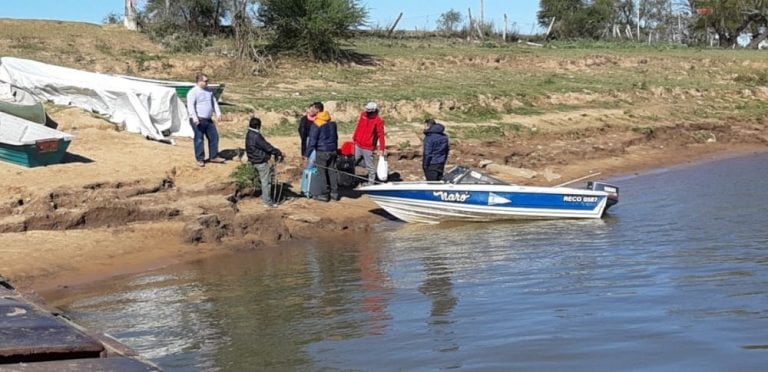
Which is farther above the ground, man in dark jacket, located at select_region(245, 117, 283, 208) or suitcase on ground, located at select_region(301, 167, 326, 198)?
man in dark jacket, located at select_region(245, 117, 283, 208)

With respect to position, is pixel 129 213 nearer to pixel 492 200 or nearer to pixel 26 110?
pixel 26 110

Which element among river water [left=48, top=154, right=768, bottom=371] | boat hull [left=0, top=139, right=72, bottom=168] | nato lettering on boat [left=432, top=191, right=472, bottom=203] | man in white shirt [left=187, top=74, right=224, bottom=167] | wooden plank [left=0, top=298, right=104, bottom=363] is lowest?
river water [left=48, top=154, right=768, bottom=371]

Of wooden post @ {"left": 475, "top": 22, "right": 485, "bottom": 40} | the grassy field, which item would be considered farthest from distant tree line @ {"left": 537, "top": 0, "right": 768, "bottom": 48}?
the grassy field

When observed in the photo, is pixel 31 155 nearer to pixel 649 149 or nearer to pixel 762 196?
pixel 762 196

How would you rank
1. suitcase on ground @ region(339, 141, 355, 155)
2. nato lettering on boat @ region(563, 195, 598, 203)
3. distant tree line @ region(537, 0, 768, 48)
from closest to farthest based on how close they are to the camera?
nato lettering on boat @ region(563, 195, 598, 203) → suitcase on ground @ region(339, 141, 355, 155) → distant tree line @ region(537, 0, 768, 48)

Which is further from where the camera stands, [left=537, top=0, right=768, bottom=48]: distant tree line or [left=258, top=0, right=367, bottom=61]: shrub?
[left=537, top=0, right=768, bottom=48]: distant tree line

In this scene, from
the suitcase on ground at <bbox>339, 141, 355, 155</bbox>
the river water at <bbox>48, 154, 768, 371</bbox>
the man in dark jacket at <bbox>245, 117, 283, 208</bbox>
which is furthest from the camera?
the suitcase on ground at <bbox>339, 141, 355, 155</bbox>

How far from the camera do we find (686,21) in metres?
79.3

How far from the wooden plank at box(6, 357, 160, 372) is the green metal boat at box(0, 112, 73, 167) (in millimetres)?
10197

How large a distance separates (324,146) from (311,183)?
0.64 meters

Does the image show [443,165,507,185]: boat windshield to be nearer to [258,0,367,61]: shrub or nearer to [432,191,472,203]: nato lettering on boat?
[432,191,472,203]: nato lettering on boat

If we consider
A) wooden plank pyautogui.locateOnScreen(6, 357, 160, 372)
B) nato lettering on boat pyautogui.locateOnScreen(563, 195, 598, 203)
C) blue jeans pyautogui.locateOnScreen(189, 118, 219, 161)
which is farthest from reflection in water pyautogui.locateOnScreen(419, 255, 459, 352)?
blue jeans pyautogui.locateOnScreen(189, 118, 219, 161)

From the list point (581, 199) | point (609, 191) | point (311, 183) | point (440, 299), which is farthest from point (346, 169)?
point (440, 299)

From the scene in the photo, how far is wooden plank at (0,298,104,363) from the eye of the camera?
5.98 metres
